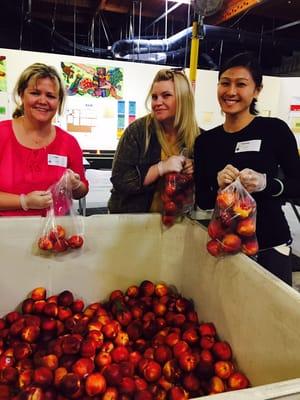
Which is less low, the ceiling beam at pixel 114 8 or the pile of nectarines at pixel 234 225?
the ceiling beam at pixel 114 8

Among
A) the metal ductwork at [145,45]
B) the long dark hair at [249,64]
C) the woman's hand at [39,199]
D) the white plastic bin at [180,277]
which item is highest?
the metal ductwork at [145,45]

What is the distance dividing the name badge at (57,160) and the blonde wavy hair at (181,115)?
0.34 m

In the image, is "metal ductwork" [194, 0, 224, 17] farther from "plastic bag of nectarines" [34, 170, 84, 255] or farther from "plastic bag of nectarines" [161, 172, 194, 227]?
"plastic bag of nectarines" [34, 170, 84, 255]

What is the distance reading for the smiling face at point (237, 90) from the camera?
117cm

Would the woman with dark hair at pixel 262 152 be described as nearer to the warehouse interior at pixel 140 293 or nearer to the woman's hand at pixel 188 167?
the warehouse interior at pixel 140 293

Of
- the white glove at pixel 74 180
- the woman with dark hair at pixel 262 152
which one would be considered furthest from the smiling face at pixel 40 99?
the woman with dark hair at pixel 262 152

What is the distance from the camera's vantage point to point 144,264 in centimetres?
138

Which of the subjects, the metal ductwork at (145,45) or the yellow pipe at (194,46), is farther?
the metal ductwork at (145,45)

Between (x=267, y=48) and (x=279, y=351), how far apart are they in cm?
596

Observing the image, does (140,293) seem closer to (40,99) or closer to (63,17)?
(40,99)

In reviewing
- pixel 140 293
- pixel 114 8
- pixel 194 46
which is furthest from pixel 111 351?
pixel 114 8

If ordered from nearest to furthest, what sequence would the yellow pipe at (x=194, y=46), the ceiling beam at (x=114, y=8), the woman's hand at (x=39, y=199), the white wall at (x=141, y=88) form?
the woman's hand at (x=39, y=199) → the yellow pipe at (x=194, y=46) → the white wall at (x=141, y=88) → the ceiling beam at (x=114, y=8)

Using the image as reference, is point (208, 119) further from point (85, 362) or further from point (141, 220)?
point (85, 362)

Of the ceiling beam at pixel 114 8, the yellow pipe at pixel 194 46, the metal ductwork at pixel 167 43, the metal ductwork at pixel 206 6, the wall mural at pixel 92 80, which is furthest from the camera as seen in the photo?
the metal ductwork at pixel 167 43
